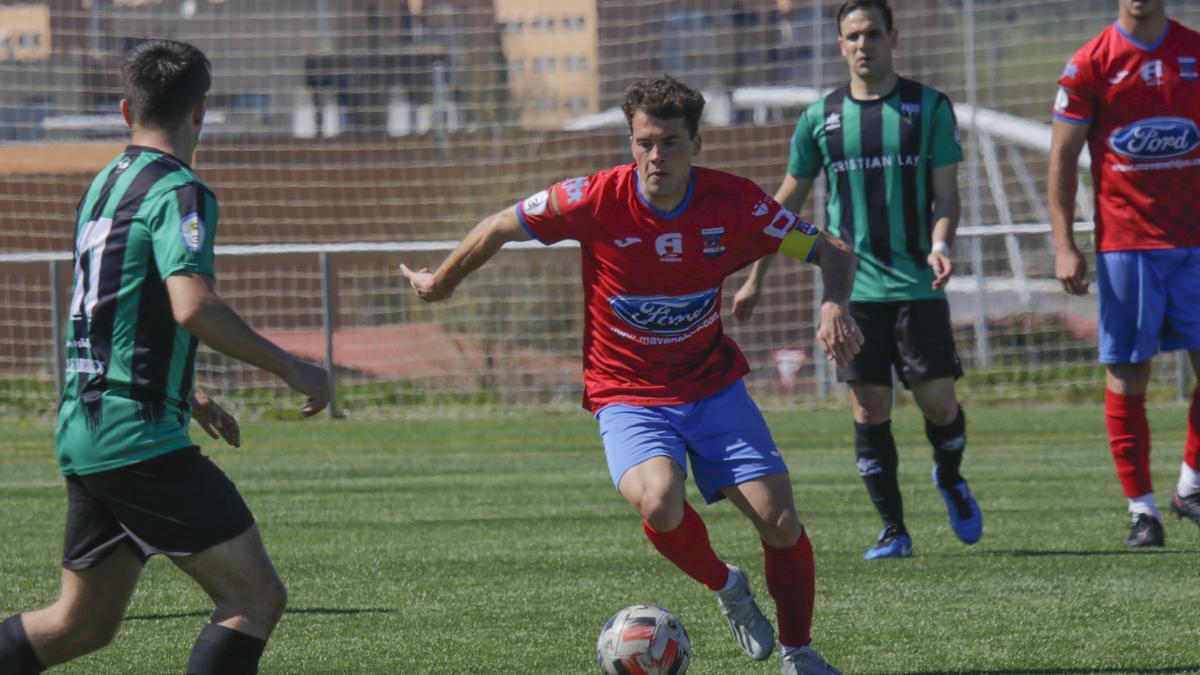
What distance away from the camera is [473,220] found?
21.0 metres

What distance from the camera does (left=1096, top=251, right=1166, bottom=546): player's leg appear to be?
6.64 meters

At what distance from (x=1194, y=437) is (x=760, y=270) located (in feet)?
6.91

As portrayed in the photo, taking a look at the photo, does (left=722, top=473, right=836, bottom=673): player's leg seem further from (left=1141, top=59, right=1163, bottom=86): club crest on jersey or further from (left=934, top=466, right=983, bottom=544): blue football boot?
(left=1141, top=59, right=1163, bottom=86): club crest on jersey

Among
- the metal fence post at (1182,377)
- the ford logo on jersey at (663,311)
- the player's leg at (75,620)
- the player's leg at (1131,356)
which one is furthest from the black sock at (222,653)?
the metal fence post at (1182,377)

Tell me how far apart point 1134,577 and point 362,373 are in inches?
412

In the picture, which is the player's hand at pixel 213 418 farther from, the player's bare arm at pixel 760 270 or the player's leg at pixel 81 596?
the player's bare arm at pixel 760 270

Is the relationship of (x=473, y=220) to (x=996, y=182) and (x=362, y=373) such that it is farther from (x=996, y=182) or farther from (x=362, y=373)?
(x=996, y=182)

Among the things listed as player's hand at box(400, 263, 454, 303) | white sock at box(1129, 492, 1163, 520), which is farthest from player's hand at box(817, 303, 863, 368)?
white sock at box(1129, 492, 1163, 520)

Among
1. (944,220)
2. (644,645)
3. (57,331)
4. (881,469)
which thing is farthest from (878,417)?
(57,331)

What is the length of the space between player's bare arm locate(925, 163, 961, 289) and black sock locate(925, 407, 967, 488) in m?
0.65

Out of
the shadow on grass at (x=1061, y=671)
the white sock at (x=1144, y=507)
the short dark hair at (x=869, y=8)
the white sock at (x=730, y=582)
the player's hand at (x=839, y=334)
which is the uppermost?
the short dark hair at (x=869, y=8)

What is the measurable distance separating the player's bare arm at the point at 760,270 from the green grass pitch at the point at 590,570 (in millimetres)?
1064

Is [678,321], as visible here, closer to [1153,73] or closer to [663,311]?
[663,311]

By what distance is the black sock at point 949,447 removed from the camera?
6.86 m
